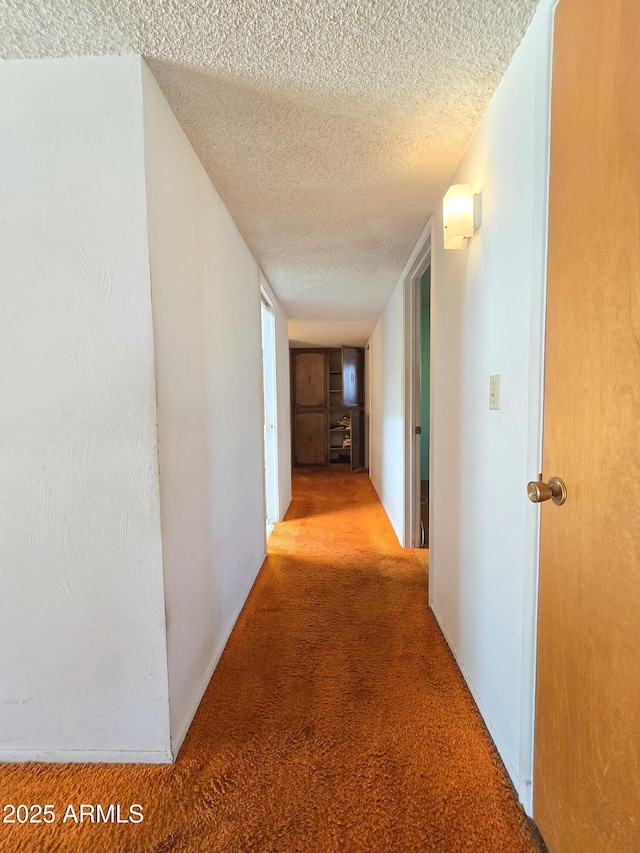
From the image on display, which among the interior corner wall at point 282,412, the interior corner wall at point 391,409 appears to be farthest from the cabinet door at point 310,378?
the interior corner wall at point 282,412

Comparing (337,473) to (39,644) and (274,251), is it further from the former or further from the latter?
(39,644)

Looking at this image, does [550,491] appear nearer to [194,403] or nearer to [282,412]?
[194,403]

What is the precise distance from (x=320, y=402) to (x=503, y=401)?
4820mm

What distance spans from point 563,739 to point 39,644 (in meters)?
1.41

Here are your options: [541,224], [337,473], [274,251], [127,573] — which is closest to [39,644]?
[127,573]

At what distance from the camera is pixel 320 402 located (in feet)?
19.3

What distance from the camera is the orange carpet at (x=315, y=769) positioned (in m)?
0.92

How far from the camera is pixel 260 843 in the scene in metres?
0.90

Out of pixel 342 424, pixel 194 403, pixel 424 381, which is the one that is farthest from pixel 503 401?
pixel 342 424

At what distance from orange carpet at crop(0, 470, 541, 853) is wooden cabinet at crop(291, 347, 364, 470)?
412 cm

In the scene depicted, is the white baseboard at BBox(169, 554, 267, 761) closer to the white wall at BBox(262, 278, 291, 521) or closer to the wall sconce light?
the white wall at BBox(262, 278, 291, 521)

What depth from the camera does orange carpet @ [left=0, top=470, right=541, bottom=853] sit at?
3.02ft

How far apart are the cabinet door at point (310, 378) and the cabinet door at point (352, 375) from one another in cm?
34

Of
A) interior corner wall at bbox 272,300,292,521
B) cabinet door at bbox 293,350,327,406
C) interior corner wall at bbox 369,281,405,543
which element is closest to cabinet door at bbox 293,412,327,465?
cabinet door at bbox 293,350,327,406
